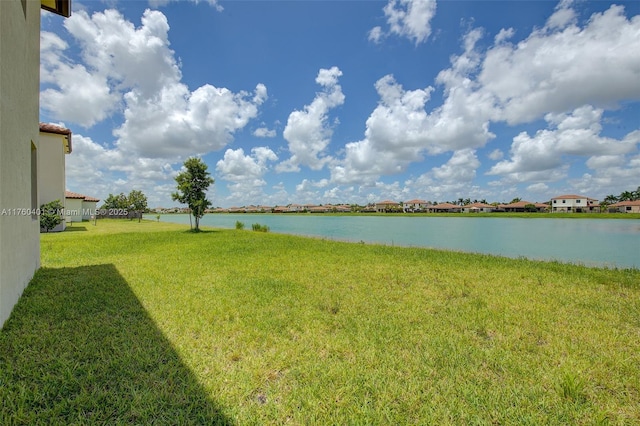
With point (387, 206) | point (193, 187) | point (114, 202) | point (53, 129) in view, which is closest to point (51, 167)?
point (53, 129)

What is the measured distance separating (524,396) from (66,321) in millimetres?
5051

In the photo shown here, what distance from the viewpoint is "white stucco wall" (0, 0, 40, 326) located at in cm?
322

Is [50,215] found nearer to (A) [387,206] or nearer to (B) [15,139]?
(B) [15,139]

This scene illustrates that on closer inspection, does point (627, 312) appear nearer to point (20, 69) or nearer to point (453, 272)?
point (453, 272)

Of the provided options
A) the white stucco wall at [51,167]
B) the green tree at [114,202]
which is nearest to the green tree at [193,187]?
the white stucco wall at [51,167]

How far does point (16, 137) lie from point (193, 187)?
16333 mm

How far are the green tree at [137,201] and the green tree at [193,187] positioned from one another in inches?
887

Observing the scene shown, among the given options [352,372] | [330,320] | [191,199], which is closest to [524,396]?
[352,372]

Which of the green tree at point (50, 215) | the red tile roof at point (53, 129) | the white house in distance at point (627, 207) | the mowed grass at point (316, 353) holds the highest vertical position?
the red tile roof at point (53, 129)

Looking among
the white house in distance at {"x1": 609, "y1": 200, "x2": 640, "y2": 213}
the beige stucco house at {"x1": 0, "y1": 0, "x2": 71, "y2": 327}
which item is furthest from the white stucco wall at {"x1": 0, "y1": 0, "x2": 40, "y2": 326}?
the white house in distance at {"x1": 609, "y1": 200, "x2": 640, "y2": 213}

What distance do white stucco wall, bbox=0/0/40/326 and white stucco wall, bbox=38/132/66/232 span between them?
1411cm

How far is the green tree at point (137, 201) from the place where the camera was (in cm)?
3709

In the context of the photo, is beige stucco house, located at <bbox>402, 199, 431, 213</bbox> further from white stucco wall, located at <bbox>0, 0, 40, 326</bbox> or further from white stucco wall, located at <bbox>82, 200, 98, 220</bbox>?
white stucco wall, located at <bbox>0, 0, 40, 326</bbox>

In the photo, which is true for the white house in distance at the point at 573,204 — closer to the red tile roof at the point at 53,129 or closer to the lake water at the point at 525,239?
the lake water at the point at 525,239
